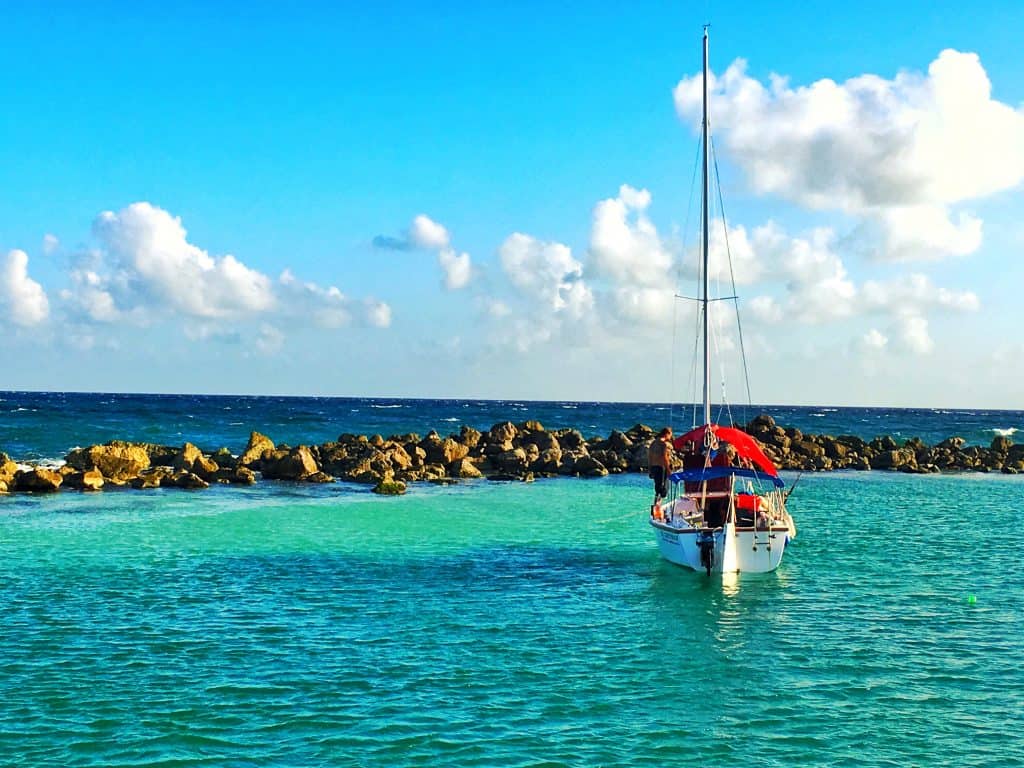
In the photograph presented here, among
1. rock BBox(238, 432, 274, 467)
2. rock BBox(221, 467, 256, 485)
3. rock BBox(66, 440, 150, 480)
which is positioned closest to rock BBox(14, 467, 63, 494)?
rock BBox(66, 440, 150, 480)

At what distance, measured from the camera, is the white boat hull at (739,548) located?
79.8 feet

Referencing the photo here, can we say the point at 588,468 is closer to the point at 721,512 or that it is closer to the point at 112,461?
the point at 112,461

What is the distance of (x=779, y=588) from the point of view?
23188 mm

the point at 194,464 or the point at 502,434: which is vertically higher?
the point at 502,434

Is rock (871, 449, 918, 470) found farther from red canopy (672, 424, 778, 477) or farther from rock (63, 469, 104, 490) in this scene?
rock (63, 469, 104, 490)

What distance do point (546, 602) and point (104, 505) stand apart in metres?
23.8

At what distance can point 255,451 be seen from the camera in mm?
53438

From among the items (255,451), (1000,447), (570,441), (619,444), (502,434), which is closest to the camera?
(255,451)

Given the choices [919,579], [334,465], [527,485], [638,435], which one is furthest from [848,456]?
[919,579]

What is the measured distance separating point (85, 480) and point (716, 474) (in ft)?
100

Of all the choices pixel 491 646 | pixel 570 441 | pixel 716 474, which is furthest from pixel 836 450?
pixel 491 646

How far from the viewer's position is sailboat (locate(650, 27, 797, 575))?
24.4m

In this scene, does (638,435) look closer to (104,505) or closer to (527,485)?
(527,485)

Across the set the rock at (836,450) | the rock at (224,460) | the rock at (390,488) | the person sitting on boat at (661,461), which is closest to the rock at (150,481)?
the rock at (224,460)
